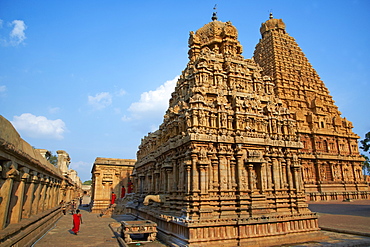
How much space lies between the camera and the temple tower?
1353 inches

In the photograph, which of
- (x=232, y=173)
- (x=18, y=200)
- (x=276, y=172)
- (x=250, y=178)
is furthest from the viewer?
(x=276, y=172)

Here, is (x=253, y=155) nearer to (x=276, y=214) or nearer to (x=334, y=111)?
(x=276, y=214)

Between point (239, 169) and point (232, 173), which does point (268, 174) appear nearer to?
point (239, 169)

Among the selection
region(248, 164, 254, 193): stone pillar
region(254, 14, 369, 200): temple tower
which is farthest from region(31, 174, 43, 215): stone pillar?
region(254, 14, 369, 200): temple tower

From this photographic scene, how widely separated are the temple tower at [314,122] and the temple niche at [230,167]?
20576 mm

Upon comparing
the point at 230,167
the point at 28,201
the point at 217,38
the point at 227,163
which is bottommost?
the point at 28,201

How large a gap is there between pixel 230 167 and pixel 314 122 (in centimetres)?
2885

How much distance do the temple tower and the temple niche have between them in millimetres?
20576

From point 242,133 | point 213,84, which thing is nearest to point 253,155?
point 242,133

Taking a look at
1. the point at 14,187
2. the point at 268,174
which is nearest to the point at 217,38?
the point at 268,174

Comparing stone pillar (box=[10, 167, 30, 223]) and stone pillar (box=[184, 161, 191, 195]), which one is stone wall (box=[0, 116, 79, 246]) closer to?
stone pillar (box=[10, 167, 30, 223])

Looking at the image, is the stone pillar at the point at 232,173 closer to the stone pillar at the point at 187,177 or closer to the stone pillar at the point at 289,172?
the stone pillar at the point at 187,177

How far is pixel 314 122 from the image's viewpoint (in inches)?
1459

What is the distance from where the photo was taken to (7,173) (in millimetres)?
9266
